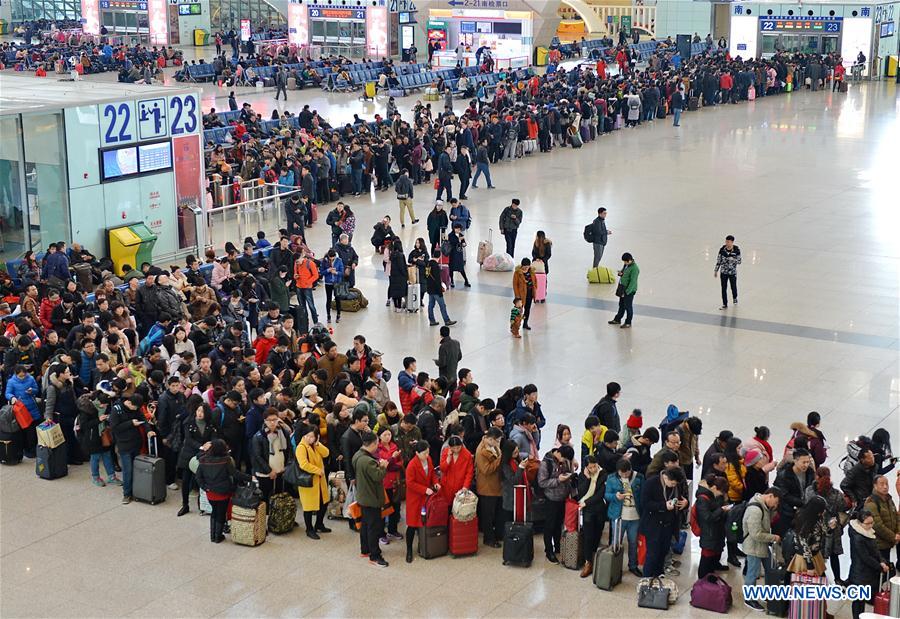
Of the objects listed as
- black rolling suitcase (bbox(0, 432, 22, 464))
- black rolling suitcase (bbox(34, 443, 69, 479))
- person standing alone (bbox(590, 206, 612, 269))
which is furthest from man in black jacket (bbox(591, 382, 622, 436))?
person standing alone (bbox(590, 206, 612, 269))

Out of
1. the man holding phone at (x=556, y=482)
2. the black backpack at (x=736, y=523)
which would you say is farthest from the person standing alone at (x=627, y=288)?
the black backpack at (x=736, y=523)

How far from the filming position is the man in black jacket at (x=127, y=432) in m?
12.0

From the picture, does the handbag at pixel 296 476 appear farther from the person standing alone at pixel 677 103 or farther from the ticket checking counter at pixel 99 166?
the person standing alone at pixel 677 103

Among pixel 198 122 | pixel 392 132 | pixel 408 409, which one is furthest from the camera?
pixel 392 132

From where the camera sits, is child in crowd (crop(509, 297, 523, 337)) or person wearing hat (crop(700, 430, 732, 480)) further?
child in crowd (crop(509, 297, 523, 337))

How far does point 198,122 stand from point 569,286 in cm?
703

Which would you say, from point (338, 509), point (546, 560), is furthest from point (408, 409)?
point (546, 560)

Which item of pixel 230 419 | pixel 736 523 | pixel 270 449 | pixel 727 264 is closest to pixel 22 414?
pixel 230 419

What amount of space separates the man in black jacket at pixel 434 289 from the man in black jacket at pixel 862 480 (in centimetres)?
822

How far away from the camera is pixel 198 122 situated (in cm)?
2191

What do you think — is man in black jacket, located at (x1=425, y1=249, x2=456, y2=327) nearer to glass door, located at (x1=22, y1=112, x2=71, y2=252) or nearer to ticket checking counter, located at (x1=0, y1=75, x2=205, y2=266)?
ticket checking counter, located at (x1=0, y1=75, x2=205, y2=266)

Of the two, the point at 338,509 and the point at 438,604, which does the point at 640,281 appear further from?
the point at 438,604

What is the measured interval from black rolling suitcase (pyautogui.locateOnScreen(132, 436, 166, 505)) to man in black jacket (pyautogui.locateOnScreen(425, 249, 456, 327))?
21.4ft

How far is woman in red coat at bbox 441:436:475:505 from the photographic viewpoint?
10938 mm
